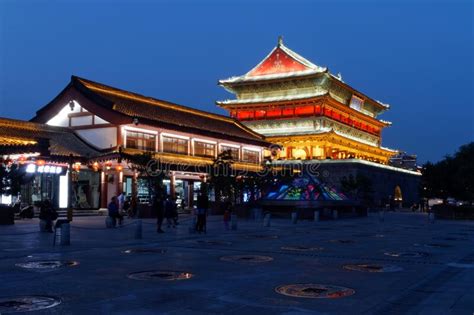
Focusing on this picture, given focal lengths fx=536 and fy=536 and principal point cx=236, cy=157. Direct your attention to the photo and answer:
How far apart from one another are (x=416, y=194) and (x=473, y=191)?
40803 mm

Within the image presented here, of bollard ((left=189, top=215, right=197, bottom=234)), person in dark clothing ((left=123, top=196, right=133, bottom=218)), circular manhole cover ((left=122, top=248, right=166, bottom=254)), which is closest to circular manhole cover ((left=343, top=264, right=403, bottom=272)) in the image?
circular manhole cover ((left=122, top=248, right=166, bottom=254))

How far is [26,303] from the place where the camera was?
7.68 m

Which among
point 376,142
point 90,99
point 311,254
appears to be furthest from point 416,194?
point 311,254

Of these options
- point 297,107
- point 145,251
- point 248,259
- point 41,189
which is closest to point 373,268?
point 248,259

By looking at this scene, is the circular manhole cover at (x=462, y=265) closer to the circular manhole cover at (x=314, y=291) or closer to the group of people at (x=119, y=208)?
the circular manhole cover at (x=314, y=291)

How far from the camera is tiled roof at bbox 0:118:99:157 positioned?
34731mm

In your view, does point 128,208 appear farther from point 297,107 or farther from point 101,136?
point 297,107

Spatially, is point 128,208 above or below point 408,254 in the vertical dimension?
above

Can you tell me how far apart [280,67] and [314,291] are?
6491 centimetres

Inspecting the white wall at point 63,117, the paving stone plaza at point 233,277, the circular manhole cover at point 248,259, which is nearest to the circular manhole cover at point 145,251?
the paving stone plaza at point 233,277

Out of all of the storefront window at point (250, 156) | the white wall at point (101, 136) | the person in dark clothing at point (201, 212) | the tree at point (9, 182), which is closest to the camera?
the person in dark clothing at point (201, 212)

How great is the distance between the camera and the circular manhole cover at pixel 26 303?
7.29m

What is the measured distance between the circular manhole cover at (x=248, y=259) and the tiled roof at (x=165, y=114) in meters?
27.7

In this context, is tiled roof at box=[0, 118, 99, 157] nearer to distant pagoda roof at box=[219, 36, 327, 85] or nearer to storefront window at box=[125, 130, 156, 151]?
storefront window at box=[125, 130, 156, 151]
